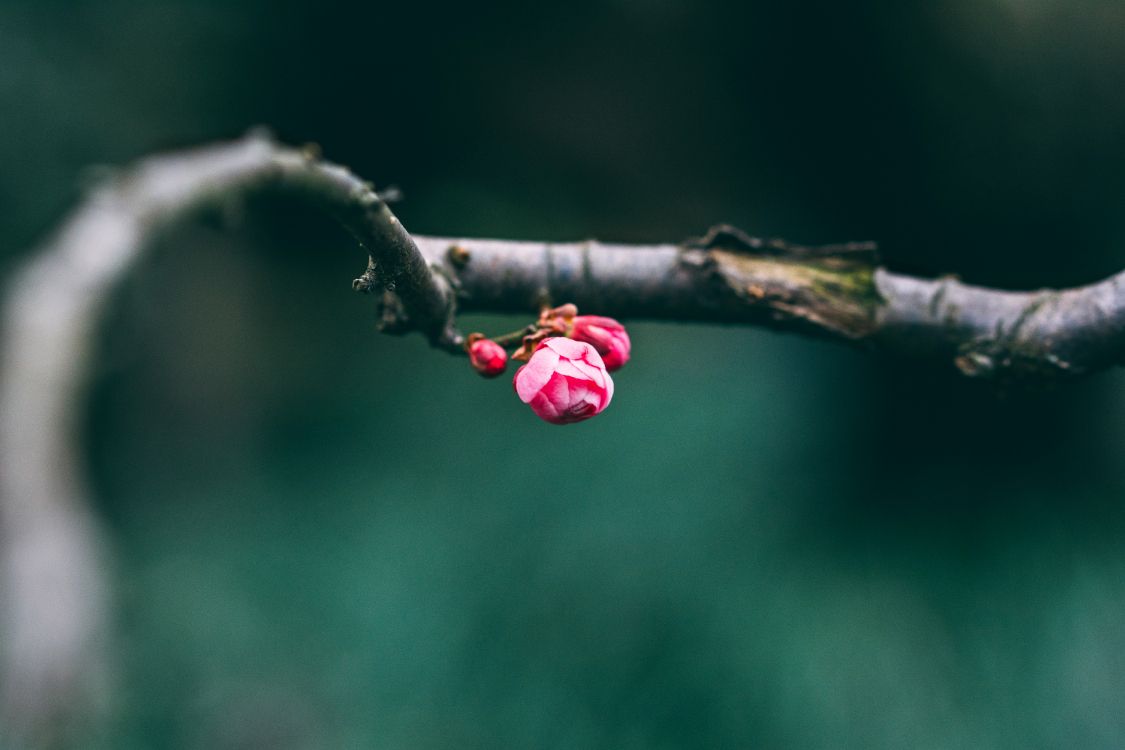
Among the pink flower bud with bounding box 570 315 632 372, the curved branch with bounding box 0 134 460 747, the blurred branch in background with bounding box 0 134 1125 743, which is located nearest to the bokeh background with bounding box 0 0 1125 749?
the blurred branch in background with bounding box 0 134 1125 743

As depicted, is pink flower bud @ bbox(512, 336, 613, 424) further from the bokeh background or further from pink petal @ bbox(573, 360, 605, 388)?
the bokeh background

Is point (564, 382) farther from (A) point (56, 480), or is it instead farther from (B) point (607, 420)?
(B) point (607, 420)

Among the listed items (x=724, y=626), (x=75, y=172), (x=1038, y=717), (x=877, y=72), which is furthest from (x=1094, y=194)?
(x=75, y=172)

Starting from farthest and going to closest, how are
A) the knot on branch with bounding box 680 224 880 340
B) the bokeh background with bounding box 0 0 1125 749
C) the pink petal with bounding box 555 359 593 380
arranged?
the bokeh background with bounding box 0 0 1125 749
the knot on branch with bounding box 680 224 880 340
the pink petal with bounding box 555 359 593 380

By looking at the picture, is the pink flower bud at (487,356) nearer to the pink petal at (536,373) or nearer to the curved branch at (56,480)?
the pink petal at (536,373)

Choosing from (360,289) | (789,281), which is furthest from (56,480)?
(789,281)
